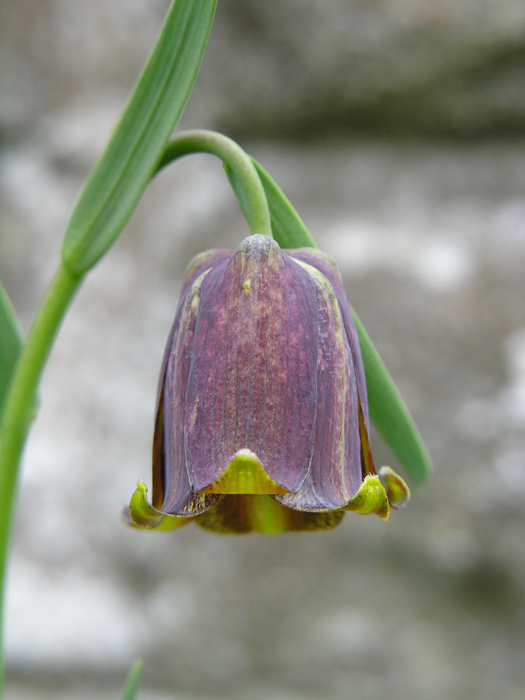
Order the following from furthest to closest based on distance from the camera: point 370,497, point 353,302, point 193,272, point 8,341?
point 353,302, point 8,341, point 193,272, point 370,497

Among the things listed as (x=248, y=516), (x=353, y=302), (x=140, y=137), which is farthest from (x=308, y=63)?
(x=248, y=516)

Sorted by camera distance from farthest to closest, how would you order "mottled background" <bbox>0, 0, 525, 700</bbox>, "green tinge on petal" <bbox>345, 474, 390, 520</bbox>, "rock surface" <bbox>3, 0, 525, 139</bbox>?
1. "rock surface" <bbox>3, 0, 525, 139</bbox>
2. "mottled background" <bbox>0, 0, 525, 700</bbox>
3. "green tinge on petal" <bbox>345, 474, 390, 520</bbox>

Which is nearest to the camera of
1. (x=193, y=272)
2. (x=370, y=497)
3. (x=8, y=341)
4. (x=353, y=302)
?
(x=370, y=497)

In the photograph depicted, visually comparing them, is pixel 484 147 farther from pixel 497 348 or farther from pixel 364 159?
pixel 497 348

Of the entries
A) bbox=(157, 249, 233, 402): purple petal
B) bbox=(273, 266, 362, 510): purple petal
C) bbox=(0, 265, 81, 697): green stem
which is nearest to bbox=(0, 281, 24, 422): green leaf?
bbox=(0, 265, 81, 697): green stem

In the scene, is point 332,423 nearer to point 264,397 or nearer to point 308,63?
point 264,397

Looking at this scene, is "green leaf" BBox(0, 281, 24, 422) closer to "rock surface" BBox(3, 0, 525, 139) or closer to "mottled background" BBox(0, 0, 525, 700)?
"mottled background" BBox(0, 0, 525, 700)

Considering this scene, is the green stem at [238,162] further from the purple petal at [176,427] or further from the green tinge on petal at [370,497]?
the green tinge on petal at [370,497]
